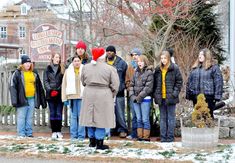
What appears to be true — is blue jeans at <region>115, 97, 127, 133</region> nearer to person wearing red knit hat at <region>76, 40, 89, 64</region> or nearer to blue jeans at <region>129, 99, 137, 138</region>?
blue jeans at <region>129, 99, 137, 138</region>

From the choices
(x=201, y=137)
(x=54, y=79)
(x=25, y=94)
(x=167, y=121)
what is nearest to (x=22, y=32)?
(x=25, y=94)

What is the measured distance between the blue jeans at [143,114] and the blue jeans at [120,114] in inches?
24.7

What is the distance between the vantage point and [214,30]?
19.0m

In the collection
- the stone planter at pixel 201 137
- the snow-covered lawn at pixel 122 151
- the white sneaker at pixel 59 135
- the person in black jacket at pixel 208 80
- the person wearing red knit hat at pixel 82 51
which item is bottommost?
the snow-covered lawn at pixel 122 151

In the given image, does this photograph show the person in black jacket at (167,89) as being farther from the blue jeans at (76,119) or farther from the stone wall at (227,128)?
the blue jeans at (76,119)

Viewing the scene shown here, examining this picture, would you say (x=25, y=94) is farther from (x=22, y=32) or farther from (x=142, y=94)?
(x=22, y=32)

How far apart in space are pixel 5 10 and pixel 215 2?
1822 inches

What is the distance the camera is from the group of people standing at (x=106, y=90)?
859cm

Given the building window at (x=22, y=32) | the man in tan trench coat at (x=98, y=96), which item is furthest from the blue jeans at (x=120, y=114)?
the building window at (x=22, y=32)

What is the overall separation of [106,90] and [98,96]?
191mm

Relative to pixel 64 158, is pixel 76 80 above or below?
above

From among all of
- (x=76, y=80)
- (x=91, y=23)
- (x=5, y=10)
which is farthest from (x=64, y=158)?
(x=5, y=10)

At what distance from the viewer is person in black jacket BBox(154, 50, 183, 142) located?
375 inches

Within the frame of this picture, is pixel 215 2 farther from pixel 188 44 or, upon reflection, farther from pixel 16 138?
pixel 16 138
